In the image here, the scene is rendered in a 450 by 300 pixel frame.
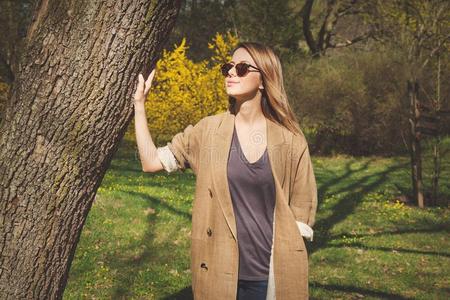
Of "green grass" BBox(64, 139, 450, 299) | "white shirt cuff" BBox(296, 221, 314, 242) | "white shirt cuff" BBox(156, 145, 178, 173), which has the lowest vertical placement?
"green grass" BBox(64, 139, 450, 299)

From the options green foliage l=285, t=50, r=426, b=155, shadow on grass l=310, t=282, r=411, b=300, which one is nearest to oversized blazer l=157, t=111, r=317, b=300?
shadow on grass l=310, t=282, r=411, b=300

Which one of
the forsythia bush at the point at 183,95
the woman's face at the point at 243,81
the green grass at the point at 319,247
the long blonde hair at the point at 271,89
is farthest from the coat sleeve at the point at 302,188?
the forsythia bush at the point at 183,95

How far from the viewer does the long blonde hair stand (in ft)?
8.64

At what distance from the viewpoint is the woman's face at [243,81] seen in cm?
262

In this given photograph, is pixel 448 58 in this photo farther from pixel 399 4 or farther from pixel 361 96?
pixel 361 96

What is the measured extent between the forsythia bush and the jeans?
1131 centimetres

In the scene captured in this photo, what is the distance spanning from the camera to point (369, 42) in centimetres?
2238

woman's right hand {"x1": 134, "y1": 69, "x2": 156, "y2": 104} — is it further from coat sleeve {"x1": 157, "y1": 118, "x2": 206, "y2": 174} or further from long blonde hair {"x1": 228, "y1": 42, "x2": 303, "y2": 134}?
long blonde hair {"x1": 228, "y1": 42, "x2": 303, "y2": 134}

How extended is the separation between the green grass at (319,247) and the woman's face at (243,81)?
2.87 metres

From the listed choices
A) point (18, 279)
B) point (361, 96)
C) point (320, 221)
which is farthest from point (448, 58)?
point (18, 279)

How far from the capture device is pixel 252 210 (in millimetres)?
2539

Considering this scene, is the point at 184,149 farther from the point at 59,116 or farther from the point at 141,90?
the point at 59,116

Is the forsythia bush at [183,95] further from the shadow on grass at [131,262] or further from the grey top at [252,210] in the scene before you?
the grey top at [252,210]

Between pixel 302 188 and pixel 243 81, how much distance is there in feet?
2.06
